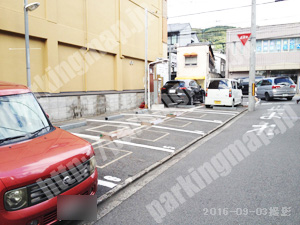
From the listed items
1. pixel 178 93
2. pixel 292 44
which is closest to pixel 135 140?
pixel 178 93

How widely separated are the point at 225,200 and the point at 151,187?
124 cm

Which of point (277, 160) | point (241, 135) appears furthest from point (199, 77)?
point (277, 160)

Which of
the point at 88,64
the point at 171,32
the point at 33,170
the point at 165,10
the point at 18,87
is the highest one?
the point at 171,32

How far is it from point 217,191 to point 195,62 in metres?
28.2

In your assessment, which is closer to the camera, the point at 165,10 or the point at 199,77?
the point at 165,10

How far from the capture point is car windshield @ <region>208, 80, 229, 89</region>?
45.6 ft

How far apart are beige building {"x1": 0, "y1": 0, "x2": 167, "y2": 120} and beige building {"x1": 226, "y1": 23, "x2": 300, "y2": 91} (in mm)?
20460

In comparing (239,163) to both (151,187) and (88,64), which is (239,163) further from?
(88,64)

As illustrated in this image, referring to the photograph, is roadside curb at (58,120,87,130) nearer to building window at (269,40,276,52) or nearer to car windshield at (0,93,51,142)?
car windshield at (0,93,51,142)

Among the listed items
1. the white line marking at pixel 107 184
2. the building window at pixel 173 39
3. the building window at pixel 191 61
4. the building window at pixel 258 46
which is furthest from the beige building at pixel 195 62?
the white line marking at pixel 107 184

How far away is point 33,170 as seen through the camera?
2477 millimetres

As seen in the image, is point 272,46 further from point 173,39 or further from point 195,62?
point 173,39

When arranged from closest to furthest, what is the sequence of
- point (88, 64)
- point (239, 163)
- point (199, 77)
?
point (239, 163), point (88, 64), point (199, 77)

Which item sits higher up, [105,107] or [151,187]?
[105,107]
